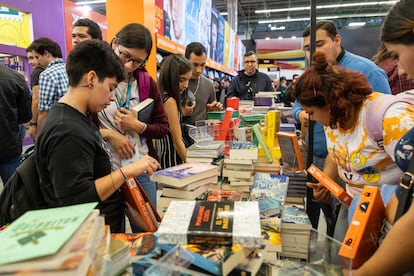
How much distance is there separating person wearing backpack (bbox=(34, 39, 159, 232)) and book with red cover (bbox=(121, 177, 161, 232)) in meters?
0.08

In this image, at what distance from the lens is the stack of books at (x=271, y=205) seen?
39.2 inches

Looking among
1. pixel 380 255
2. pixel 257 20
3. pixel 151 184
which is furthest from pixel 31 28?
pixel 257 20

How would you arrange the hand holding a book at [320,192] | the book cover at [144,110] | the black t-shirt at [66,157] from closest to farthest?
the black t-shirt at [66,157], the hand holding a book at [320,192], the book cover at [144,110]

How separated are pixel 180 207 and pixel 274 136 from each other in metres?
1.74

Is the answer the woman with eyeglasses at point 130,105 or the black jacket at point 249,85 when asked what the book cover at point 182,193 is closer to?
the woman with eyeglasses at point 130,105

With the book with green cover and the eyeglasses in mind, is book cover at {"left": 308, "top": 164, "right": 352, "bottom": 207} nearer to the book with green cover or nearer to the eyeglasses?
the book with green cover

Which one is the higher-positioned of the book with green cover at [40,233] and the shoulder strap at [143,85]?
the shoulder strap at [143,85]

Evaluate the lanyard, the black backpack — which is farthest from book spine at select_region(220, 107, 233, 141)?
the black backpack

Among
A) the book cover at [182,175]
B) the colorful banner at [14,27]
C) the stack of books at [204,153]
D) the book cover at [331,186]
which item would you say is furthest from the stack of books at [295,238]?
the colorful banner at [14,27]

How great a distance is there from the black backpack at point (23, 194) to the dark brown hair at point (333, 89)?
3.75 ft

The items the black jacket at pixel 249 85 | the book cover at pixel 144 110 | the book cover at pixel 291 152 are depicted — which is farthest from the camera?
the black jacket at pixel 249 85

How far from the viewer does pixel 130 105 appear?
1688 mm

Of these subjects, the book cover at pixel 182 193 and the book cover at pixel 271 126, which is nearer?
the book cover at pixel 182 193

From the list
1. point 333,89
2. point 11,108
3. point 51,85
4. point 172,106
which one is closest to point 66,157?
point 333,89
